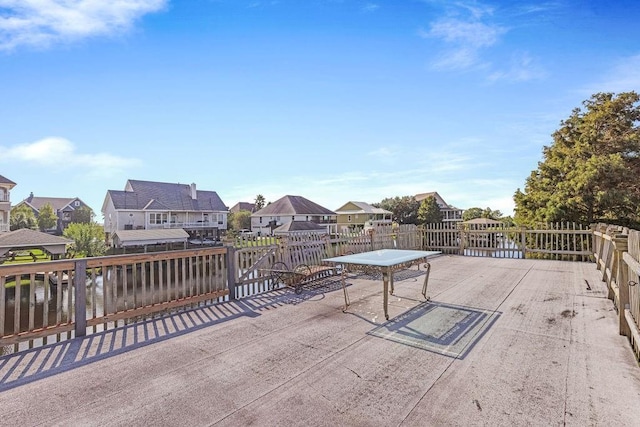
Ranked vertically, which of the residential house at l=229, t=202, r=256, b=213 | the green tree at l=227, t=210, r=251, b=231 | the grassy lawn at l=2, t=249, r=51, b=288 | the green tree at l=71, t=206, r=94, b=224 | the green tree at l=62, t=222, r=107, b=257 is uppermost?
the residential house at l=229, t=202, r=256, b=213

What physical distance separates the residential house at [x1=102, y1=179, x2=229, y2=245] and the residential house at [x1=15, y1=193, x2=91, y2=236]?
23.2 m

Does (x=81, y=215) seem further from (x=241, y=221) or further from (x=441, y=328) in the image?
(x=441, y=328)

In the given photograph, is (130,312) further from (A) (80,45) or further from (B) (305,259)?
(A) (80,45)

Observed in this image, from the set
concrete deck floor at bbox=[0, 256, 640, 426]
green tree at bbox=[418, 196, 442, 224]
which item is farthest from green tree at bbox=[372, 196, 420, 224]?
concrete deck floor at bbox=[0, 256, 640, 426]

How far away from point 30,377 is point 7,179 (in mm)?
31727

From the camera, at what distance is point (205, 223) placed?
38688 millimetres

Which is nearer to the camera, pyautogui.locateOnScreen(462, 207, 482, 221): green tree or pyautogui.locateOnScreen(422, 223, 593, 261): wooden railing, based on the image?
pyautogui.locateOnScreen(422, 223, 593, 261): wooden railing

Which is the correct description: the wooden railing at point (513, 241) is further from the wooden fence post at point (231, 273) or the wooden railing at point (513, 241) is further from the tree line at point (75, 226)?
the tree line at point (75, 226)

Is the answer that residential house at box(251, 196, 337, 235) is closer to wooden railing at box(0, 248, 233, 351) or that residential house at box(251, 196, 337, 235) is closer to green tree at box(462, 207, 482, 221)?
green tree at box(462, 207, 482, 221)

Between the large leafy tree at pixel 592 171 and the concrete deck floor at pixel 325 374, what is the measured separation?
8.93 meters

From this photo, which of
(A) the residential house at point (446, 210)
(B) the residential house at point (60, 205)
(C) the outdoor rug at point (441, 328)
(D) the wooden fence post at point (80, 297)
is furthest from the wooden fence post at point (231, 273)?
(B) the residential house at point (60, 205)

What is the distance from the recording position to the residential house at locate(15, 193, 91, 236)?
51625 millimetres

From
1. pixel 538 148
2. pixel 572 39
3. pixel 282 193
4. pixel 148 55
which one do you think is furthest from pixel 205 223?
pixel 572 39

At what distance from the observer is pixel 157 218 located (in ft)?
113
